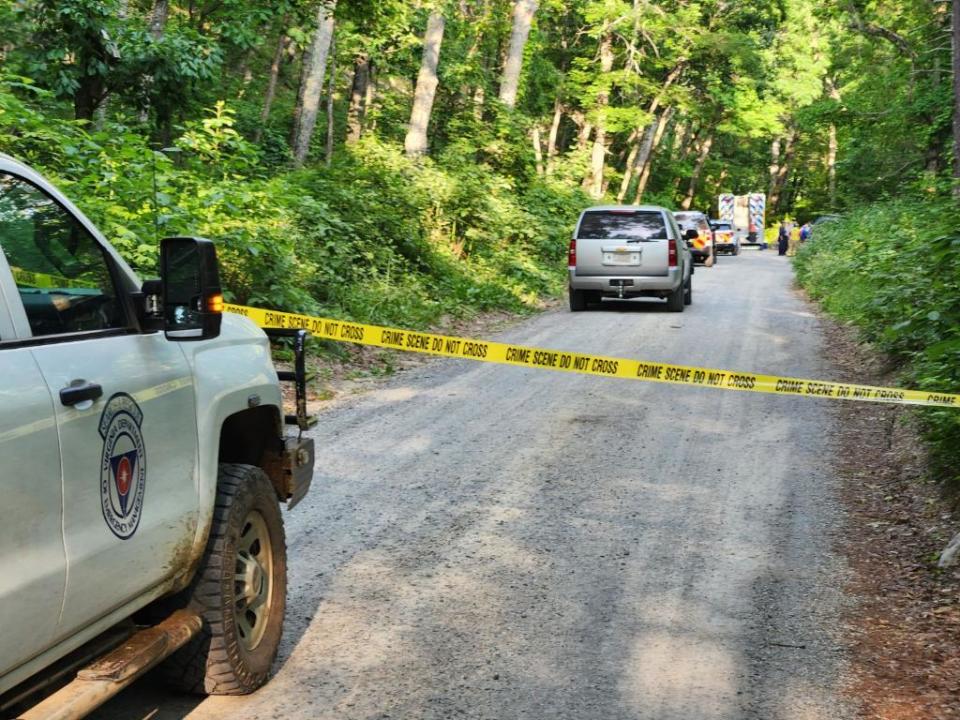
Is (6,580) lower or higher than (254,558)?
higher

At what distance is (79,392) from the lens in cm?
307

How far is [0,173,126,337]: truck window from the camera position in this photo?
123 inches

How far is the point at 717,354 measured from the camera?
46.2 ft

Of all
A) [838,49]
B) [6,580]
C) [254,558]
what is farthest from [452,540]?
[838,49]

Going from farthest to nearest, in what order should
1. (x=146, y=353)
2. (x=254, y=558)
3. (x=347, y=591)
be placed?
(x=347, y=591), (x=254, y=558), (x=146, y=353)

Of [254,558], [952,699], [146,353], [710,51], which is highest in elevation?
[710,51]

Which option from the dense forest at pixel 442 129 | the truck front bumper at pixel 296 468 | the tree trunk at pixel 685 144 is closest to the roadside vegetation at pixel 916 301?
the dense forest at pixel 442 129

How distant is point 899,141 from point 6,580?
40.0 metres

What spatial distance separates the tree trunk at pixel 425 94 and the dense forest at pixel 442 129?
6 cm

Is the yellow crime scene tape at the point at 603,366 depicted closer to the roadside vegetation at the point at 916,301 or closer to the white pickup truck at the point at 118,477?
the roadside vegetation at the point at 916,301

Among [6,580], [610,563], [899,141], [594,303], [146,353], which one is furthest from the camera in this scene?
[899,141]

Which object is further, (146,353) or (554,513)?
(554,513)

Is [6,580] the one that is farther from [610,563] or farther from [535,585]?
[610,563]

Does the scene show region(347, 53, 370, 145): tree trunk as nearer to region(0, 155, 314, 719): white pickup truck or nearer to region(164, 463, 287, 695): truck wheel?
region(164, 463, 287, 695): truck wheel
